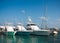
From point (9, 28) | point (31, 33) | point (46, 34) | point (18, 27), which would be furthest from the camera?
point (18, 27)

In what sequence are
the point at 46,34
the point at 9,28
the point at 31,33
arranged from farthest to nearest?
the point at 9,28, the point at 31,33, the point at 46,34

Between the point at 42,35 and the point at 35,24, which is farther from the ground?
the point at 35,24

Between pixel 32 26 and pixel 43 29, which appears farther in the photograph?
pixel 32 26

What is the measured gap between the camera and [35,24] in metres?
25.6

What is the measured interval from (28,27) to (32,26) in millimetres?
915

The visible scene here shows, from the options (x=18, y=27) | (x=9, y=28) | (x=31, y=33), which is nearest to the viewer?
(x=31, y=33)

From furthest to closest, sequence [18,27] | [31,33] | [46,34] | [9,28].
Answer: [18,27] → [9,28] → [31,33] → [46,34]

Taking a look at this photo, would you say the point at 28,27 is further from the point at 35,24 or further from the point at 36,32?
the point at 36,32

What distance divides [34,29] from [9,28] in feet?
15.2

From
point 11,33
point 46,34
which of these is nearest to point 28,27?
point 11,33

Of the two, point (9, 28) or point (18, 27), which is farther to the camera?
point (18, 27)

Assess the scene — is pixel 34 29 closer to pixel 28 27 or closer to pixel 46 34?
pixel 28 27

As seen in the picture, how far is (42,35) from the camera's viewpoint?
22.6 meters

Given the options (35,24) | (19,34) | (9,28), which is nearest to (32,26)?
(35,24)
